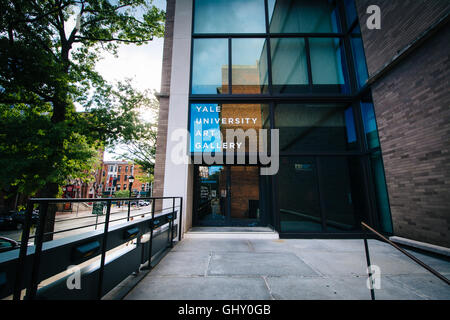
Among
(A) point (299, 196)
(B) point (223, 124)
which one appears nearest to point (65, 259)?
(B) point (223, 124)

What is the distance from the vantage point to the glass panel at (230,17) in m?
7.33

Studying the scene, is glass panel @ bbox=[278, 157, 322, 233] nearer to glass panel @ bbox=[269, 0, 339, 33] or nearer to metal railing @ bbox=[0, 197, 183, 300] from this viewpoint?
metal railing @ bbox=[0, 197, 183, 300]

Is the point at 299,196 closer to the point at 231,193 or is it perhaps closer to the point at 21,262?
the point at 231,193

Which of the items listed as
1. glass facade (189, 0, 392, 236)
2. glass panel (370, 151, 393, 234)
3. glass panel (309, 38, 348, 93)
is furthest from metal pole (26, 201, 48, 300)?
glass panel (309, 38, 348, 93)

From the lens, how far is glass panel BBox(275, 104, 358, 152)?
6.27 m

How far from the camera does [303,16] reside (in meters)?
7.32

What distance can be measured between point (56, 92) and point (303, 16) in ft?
37.1

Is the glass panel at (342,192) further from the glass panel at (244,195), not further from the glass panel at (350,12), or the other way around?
the glass panel at (350,12)

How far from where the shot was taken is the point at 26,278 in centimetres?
135

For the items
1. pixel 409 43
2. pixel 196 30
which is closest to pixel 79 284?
pixel 409 43

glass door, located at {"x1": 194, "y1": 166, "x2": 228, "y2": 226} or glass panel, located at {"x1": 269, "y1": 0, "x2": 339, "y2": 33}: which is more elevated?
glass panel, located at {"x1": 269, "y1": 0, "x2": 339, "y2": 33}

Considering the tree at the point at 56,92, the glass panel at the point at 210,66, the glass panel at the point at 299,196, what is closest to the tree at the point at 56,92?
the tree at the point at 56,92

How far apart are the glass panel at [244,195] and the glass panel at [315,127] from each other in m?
1.88

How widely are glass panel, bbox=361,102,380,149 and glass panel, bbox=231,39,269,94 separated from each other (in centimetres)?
369
